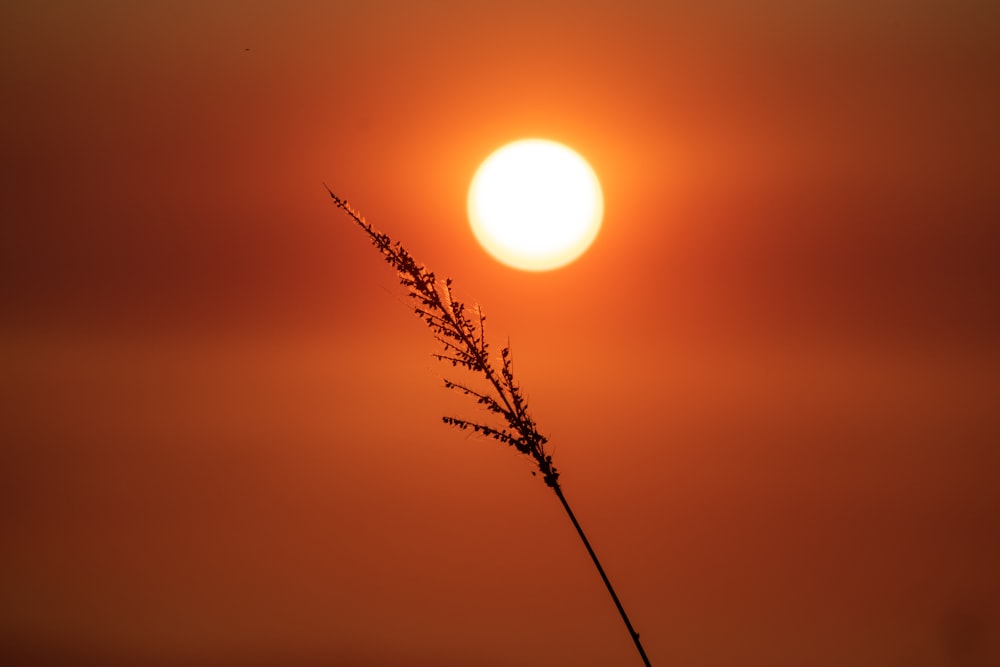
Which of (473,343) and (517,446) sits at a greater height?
(473,343)

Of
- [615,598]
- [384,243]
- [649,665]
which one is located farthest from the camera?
[384,243]

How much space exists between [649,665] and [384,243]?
113 centimetres

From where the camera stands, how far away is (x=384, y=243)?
1657mm

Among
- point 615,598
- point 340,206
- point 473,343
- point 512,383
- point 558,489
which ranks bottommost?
point 615,598

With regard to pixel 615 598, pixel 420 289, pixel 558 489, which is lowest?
pixel 615 598

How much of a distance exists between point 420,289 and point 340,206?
0.91 ft

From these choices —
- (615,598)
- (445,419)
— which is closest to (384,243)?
(445,419)

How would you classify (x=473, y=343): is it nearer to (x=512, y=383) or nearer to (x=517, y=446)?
(x=512, y=383)

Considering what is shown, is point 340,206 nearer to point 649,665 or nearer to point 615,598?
point 615,598

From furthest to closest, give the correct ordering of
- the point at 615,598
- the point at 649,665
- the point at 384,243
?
the point at 384,243 < the point at 649,665 < the point at 615,598

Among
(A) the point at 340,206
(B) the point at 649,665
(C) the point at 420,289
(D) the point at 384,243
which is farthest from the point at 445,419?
(B) the point at 649,665

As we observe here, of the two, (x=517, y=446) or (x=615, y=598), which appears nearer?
(x=615, y=598)

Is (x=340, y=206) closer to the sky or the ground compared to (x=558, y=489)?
closer to the sky

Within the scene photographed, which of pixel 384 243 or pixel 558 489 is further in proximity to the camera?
pixel 384 243
